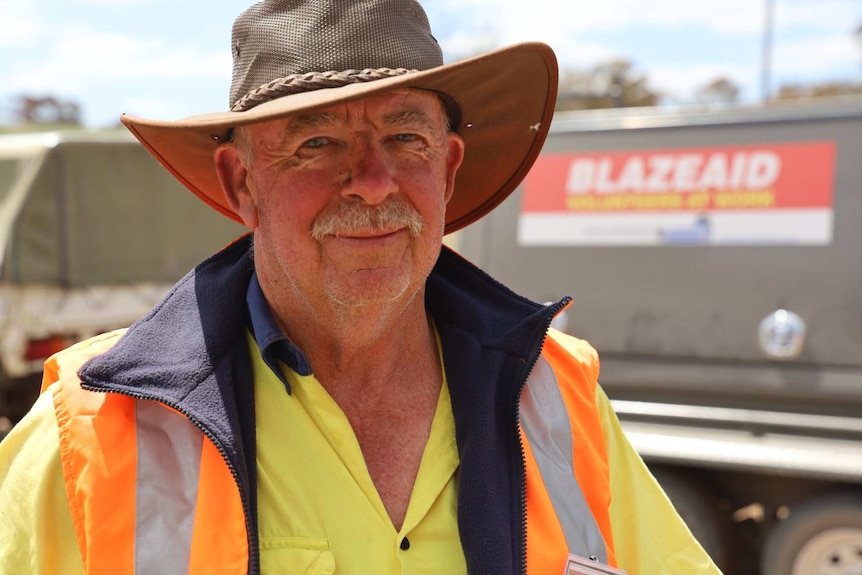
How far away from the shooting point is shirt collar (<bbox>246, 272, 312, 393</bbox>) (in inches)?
67.9

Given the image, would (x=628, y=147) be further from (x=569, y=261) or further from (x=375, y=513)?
(x=375, y=513)

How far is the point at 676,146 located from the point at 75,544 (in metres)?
3.49

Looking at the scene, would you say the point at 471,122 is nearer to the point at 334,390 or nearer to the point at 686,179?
the point at 334,390

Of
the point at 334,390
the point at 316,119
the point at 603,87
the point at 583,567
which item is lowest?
the point at 583,567

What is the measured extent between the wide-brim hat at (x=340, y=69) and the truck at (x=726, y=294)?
2.42m

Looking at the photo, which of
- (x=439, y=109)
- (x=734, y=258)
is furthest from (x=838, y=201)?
(x=439, y=109)

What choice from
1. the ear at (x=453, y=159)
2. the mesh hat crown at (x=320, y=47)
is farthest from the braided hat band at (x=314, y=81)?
the ear at (x=453, y=159)

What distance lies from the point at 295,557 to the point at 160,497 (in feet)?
0.82

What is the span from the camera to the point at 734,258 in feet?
13.4

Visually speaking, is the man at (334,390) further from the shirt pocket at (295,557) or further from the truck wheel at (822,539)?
the truck wheel at (822,539)

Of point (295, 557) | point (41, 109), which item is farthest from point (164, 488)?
point (41, 109)

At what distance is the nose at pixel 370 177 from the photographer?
1.66m

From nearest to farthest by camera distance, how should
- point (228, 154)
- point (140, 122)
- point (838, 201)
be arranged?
point (140, 122)
point (228, 154)
point (838, 201)

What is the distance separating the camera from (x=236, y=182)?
1896 mm
